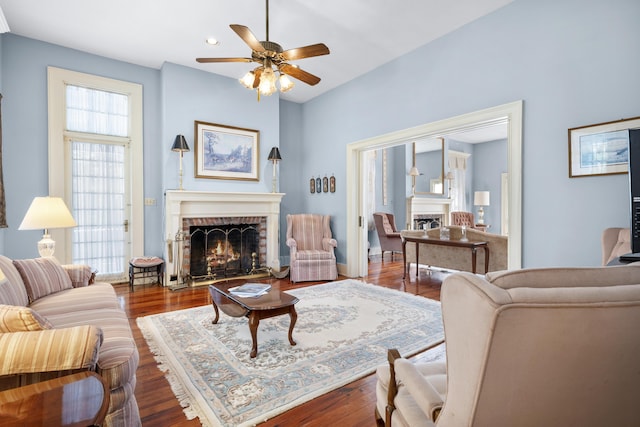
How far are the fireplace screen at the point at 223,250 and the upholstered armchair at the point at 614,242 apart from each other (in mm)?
4531

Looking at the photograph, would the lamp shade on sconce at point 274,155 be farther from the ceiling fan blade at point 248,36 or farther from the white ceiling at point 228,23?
the ceiling fan blade at point 248,36

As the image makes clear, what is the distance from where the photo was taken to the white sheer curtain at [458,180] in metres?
9.09

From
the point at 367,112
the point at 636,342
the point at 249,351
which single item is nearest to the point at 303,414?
the point at 249,351

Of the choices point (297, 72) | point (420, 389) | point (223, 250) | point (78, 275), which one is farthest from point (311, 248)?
point (420, 389)

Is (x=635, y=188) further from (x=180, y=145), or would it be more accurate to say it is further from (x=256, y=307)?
(x=180, y=145)

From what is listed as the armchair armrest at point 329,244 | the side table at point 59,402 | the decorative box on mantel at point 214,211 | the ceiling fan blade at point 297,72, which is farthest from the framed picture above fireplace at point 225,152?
the side table at point 59,402

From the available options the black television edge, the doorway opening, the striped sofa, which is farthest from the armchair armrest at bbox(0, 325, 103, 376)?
the doorway opening

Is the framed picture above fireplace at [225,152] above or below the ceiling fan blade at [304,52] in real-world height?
below

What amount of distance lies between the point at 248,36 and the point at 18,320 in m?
2.29

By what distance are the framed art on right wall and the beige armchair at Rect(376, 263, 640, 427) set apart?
2.27 meters

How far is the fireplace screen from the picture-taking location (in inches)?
197

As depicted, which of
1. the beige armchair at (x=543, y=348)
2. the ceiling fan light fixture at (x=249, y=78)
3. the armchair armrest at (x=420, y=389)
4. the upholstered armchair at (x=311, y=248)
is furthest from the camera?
the upholstered armchair at (x=311, y=248)

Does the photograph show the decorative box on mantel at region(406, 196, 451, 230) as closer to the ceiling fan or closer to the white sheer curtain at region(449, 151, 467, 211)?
the white sheer curtain at region(449, 151, 467, 211)

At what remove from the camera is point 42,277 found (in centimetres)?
249
